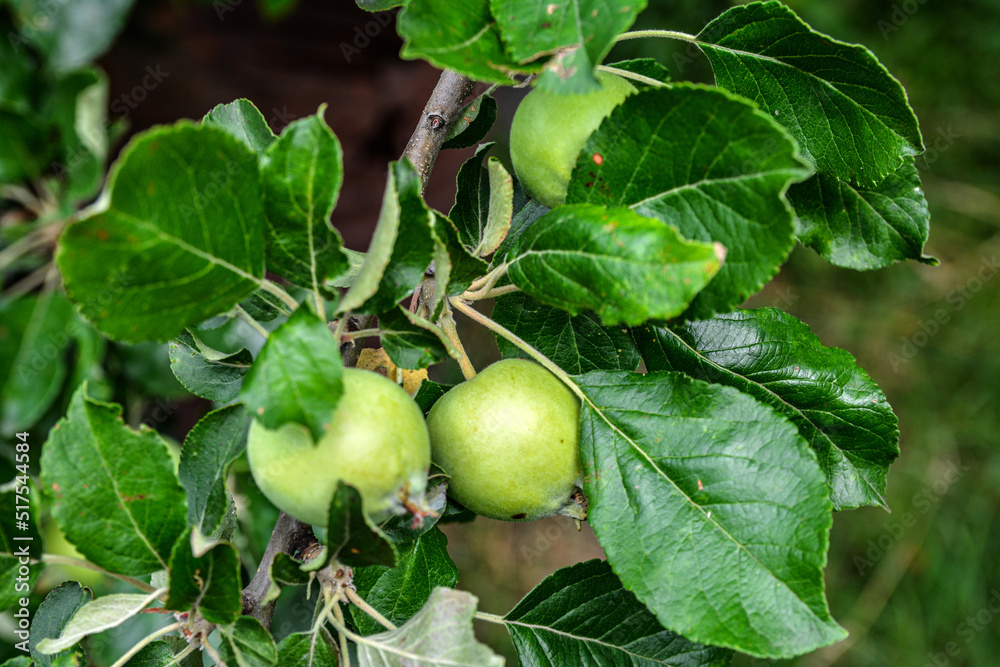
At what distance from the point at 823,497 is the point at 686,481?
0.36 ft

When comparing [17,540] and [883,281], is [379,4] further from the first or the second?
[883,281]

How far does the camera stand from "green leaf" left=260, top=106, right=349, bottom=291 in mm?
563

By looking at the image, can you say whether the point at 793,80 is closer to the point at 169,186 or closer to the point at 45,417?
the point at 169,186

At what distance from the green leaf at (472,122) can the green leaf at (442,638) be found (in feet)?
1.61

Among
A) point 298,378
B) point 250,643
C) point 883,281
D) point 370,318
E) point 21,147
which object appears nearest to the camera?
point 298,378

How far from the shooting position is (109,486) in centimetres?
65

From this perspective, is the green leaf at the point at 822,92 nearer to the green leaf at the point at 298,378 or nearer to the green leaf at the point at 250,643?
the green leaf at the point at 298,378

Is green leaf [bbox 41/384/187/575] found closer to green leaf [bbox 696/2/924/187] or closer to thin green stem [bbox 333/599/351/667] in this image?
thin green stem [bbox 333/599/351/667]

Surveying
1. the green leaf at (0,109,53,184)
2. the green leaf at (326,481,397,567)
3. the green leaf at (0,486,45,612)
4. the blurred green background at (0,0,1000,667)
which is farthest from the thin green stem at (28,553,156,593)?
the blurred green background at (0,0,1000,667)

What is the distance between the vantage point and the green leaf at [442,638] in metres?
0.60

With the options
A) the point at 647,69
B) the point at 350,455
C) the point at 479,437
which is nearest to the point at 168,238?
the point at 350,455

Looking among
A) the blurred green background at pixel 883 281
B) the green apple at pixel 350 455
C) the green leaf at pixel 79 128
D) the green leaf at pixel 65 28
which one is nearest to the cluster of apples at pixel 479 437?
the green apple at pixel 350 455

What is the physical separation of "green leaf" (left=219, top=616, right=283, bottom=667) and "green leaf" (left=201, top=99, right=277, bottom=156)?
438mm

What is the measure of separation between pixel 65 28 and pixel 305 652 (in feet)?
3.43
